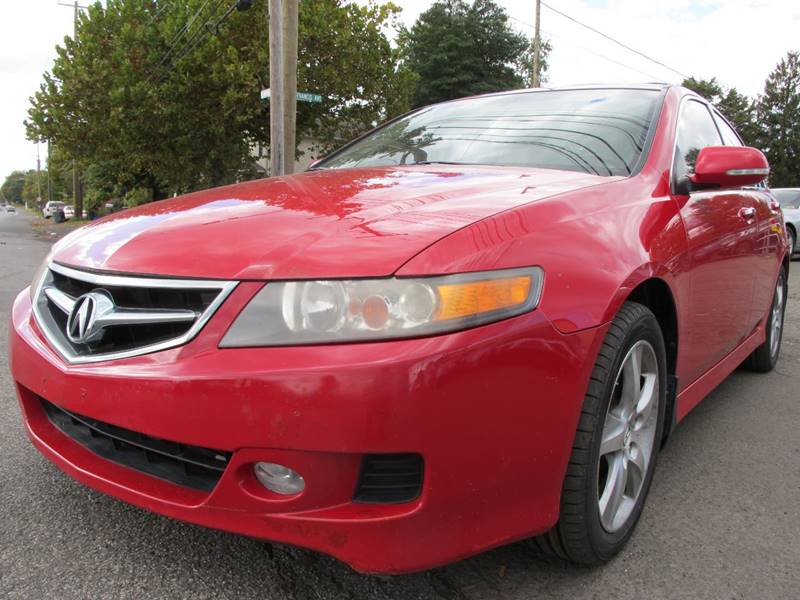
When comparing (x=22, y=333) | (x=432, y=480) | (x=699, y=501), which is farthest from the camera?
(x=699, y=501)

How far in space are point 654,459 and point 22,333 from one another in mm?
2055

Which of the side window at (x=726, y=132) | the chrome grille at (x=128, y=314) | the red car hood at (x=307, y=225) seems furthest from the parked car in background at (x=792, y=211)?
the chrome grille at (x=128, y=314)

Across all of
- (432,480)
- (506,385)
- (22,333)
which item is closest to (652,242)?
(506,385)

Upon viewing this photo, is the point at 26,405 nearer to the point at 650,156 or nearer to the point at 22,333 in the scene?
the point at 22,333

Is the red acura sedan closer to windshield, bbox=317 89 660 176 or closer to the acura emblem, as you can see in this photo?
the acura emblem

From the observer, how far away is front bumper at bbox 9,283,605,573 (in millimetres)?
1382

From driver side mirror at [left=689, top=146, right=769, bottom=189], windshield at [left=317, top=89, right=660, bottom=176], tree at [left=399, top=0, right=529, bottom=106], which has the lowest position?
driver side mirror at [left=689, top=146, right=769, bottom=189]

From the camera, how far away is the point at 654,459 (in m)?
2.19

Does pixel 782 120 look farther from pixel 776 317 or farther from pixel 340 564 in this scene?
pixel 340 564

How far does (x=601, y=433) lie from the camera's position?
175cm

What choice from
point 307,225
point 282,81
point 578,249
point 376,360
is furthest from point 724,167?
point 282,81

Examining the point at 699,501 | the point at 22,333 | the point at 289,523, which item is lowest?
the point at 699,501

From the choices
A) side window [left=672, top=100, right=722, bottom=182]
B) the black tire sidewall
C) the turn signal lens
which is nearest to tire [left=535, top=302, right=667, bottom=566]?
the black tire sidewall

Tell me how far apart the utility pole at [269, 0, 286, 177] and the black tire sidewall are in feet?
30.2
